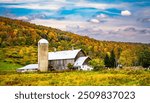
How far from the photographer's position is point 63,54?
15.4 m

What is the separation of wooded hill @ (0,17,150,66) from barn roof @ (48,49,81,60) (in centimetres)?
8

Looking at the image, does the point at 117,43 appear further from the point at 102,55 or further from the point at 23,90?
the point at 23,90

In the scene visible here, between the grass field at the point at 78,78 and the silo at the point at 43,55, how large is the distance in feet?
0.65

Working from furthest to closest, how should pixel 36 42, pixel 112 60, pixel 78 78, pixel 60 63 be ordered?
pixel 60 63 < pixel 36 42 < pixel 112 60 < pixel 78 78

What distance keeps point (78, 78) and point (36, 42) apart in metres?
1.00

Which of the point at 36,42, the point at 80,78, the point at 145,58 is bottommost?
the point at 80,78

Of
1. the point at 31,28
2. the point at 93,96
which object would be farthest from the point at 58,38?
the point at 93,96

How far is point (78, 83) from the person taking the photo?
47.6 feet

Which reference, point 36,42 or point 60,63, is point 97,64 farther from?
point 36,42

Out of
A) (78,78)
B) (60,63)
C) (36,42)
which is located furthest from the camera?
(60,63)

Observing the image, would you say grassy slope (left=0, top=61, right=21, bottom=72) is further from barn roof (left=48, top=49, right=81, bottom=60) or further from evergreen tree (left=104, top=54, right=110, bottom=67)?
evergreen tree (left=104, top=54, right=110, bottom=67)

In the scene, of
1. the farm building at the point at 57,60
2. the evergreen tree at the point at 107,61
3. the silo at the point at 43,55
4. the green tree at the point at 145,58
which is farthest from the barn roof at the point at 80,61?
the green tree at the point at 145,58

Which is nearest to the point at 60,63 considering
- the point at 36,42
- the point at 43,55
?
the point at 43,55

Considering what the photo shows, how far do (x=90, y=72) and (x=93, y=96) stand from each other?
87 centimetres
